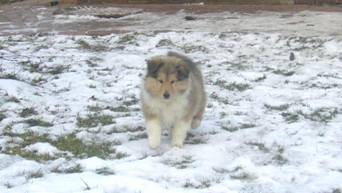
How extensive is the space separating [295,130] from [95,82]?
3.74 meters

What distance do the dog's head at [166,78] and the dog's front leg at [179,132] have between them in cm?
35

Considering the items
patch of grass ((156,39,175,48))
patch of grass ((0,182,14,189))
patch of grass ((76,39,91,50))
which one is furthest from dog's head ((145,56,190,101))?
patch of grass ((76,39,91,50))

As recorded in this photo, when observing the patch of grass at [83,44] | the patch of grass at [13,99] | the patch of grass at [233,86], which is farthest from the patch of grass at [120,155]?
the patch of grass at [83,44]

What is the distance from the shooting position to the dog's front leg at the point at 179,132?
6.84 m

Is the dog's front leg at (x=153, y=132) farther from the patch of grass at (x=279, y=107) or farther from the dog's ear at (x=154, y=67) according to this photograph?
the patch of grass at (x=279, y=107)

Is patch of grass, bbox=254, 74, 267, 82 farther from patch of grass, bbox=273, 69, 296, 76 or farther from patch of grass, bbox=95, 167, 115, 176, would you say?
patch of grass, bbox=95, 167, 115, 176

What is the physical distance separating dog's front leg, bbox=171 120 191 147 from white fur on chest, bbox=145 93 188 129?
61mm

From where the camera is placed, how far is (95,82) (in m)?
10.1

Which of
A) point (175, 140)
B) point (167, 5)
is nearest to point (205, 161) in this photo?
point (175, 140)

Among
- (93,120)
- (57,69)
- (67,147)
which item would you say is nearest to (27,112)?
(93,120)

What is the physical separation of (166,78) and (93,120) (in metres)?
1.79

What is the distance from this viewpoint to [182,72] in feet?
21.8

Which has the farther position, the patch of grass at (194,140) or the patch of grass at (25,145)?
the patch of grass at (194,140)

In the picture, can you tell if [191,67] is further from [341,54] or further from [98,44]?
[98,44]
